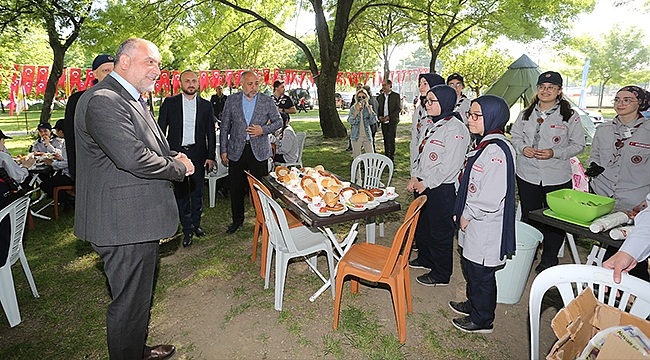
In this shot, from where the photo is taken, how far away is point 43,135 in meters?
5.98

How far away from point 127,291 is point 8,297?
61.9 inches

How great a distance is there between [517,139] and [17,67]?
15.8 metres

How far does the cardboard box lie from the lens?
121 cm

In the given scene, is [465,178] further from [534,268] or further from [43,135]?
[43,135]

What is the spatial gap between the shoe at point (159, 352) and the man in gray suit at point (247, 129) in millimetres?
2230

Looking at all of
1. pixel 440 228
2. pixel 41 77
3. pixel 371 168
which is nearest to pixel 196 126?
pixel 371 168

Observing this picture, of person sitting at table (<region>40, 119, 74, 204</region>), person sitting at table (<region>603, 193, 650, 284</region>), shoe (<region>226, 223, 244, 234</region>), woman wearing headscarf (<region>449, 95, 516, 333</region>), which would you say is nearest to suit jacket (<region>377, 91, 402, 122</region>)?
shoe (<region>226, 223, 244, 234</region>)

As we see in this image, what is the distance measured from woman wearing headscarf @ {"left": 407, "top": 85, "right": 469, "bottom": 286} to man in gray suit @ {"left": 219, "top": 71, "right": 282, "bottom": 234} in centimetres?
196

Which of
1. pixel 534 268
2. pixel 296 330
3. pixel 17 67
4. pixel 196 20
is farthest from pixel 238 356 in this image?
pixel 17 67

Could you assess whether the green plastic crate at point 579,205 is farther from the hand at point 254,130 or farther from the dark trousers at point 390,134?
the dark trousers at point 390,134

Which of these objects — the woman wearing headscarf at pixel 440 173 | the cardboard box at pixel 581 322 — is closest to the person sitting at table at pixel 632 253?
the cardboard box at pixel 581 322

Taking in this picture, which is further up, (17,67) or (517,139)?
(17,67)

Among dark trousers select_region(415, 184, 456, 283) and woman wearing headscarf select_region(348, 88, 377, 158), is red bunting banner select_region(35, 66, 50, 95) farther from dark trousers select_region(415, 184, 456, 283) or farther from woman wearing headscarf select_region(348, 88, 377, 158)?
dark trousers select_region(415, 184, 456, 283)

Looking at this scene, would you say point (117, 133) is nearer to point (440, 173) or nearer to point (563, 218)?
point (440, 173)
